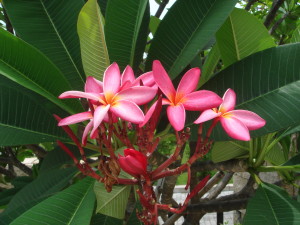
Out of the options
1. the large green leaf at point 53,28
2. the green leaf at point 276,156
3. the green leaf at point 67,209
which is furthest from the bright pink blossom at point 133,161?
the green leaf at point 276,156

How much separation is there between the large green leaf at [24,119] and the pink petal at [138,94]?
1.33 ft

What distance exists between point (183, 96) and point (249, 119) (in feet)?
0.35

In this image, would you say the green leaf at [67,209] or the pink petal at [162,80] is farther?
the green leaf at [67,209]

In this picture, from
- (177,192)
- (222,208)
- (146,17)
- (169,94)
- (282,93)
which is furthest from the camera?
(177,192)

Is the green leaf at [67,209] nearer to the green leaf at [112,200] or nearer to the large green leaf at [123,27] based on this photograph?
the green leaf at [112,200]

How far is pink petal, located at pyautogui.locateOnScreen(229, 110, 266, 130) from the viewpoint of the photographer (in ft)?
1.82

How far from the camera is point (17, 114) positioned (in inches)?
33.5

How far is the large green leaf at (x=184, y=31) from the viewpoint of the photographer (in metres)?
0.81

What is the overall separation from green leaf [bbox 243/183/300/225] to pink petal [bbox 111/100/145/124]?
1.37 ft

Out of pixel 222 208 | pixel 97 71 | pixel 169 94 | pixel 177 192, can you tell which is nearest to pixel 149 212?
pixel 169 94

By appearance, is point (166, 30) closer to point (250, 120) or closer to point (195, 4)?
point (195, 4)

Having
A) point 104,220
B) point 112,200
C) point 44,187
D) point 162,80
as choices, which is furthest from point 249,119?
point 44,187

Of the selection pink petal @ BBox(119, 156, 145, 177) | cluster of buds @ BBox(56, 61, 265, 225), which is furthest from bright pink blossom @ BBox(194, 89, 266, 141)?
pink petal @ BBox(119, 156, 145, 177)

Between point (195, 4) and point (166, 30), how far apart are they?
0.28 ft
